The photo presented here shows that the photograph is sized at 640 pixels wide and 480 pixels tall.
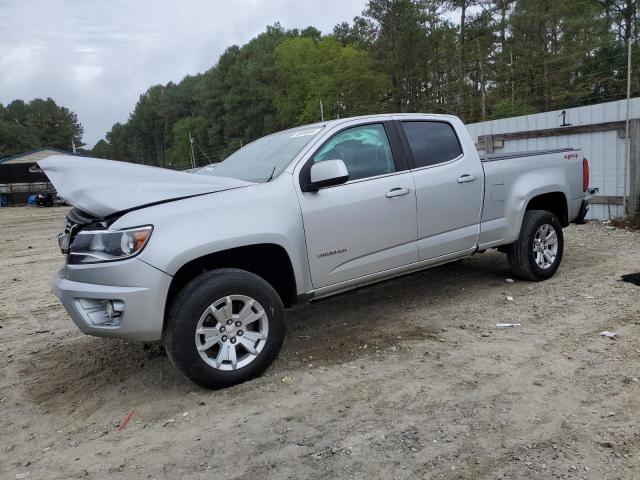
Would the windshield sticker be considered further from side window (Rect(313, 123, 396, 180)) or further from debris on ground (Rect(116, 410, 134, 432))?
debris on ground (Rect(116, 410, 134, 432))

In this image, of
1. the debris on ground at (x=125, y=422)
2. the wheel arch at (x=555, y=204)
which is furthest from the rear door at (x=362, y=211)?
the wheel arch at (x=555, y=204)

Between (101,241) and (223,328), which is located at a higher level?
(101,241)

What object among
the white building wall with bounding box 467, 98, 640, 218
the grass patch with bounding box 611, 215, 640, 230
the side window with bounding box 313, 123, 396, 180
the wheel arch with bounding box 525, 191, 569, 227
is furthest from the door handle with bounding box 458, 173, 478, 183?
the white building wall with bounding box 467, 98, 640, 218

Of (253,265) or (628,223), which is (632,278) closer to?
(628,223)

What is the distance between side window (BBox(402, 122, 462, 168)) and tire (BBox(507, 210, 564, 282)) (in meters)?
1.24

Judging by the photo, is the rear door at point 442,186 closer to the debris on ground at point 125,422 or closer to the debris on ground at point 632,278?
the debris on ground at point 632,278

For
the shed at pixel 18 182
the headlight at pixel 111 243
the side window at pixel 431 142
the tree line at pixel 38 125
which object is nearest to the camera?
the headlight at pixel 111 243

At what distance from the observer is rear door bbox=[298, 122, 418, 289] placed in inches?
170

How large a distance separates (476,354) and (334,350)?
1.12 m

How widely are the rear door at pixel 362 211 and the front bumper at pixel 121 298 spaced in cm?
123

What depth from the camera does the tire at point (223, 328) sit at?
3.65 m

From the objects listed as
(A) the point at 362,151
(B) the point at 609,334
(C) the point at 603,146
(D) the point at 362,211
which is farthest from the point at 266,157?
Answer: (C) the point at 603,146

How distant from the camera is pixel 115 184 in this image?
3828 millimetres

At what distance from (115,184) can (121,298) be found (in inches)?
32.5
